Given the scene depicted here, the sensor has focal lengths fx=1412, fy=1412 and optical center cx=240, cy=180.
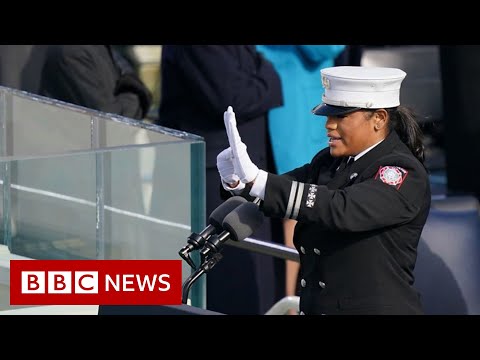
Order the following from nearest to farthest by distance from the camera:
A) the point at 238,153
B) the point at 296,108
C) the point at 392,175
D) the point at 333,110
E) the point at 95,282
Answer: the point at 238,153, the point at 392,175, the point at 333,110, the point at 95,282, the point at 296,108

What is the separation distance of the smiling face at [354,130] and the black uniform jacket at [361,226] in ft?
0.11

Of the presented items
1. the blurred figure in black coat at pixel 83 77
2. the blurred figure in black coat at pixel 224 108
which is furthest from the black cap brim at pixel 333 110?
the blurred figure in black coat at pixel 83 77

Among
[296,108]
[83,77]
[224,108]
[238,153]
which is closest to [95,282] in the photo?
[238,153]

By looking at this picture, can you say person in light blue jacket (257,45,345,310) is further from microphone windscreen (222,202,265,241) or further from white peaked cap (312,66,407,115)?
microphone windscreen (222,202,265,241)

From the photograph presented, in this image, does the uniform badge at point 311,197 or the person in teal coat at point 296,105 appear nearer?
the uniform badge at point 311,197

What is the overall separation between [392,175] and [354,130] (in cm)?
17

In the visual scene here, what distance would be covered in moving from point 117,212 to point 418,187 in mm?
1278

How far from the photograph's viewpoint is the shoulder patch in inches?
136

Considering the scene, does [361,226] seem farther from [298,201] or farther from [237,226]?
[237,226]

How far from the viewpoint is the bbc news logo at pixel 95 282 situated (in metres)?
3.88

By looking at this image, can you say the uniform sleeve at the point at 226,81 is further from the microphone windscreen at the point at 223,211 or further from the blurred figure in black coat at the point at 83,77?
the microphone windscreen at the point at 223,211

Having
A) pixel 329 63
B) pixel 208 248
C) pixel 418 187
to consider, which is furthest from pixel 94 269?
pixel 329 63

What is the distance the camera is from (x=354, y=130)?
356 centimetres

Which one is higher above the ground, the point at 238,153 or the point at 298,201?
the point at 238,153
